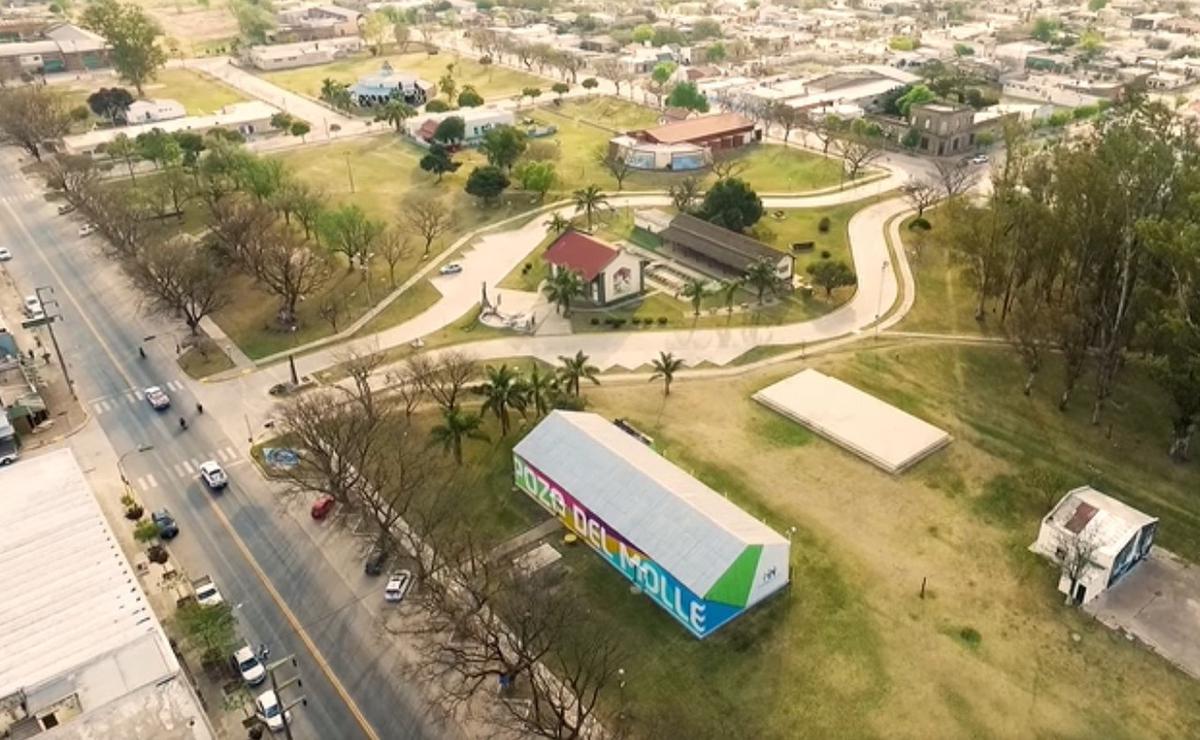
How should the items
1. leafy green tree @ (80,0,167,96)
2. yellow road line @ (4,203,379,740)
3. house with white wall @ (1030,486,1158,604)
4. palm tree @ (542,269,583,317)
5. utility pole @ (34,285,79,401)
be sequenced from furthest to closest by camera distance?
leafy green tree @ (80,0,167,96), palm tree @ (542,269,583,317), utility pole @ (34,285,79,401), house with white wall @ (1030,486,1158,604), yellow road line @ (4,203,379,740)

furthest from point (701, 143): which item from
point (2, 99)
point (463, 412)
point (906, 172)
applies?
point (2, 99)

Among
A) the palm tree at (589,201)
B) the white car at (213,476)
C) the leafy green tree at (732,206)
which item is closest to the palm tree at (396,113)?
the palm tree at (589,201)

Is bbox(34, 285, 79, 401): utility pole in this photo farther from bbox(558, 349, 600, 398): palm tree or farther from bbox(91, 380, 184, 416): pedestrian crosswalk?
bbox(558, 349, 600, 398): palm tree

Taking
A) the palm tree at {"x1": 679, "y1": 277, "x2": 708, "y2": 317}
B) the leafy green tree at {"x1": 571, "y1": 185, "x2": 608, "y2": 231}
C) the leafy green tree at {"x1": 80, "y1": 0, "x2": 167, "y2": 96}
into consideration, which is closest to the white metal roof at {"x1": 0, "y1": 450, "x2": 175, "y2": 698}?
the palm tree at {"x1": 679, "y1": 277, "x2": 708, "y2": 317}

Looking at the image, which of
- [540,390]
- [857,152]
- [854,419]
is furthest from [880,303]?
[857,152]

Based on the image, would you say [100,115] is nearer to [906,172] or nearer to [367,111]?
[367,111]

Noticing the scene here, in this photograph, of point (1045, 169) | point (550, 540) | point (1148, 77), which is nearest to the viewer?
point (550, 540)
